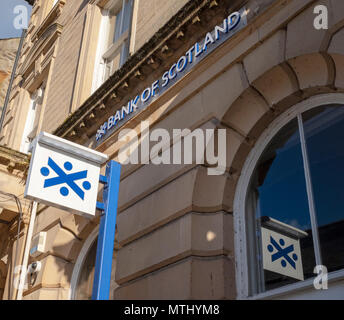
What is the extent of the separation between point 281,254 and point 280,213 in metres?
0.47

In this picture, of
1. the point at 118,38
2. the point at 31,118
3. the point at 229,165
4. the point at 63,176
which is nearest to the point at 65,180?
the point at 63,176

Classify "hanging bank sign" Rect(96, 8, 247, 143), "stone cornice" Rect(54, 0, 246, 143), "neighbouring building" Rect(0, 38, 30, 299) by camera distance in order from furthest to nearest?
"neighbouring building" Rect(0, 38, 30, 299) → "stone cornice" Rect(54, 0, 246, 143) → "hanging bank sign" Rect(96, 8, 247, 143)

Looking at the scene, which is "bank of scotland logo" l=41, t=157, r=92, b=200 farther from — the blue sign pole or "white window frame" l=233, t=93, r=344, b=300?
"white window frame" l=233, t=93, r=344, b=300

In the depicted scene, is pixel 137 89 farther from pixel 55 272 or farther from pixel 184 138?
pixel 55 272

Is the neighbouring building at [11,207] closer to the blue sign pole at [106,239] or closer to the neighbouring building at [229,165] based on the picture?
the neighbouring building at [229,165]

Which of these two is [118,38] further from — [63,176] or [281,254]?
[281,254]

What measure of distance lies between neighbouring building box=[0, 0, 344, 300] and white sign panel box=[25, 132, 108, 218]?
1424 millimetres

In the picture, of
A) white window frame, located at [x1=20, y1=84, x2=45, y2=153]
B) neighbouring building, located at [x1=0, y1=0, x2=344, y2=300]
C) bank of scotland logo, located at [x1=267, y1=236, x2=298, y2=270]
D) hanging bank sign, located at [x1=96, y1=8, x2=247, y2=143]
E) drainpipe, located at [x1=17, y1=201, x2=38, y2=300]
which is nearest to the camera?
bank of scotland logo, located at [x1=267, y1=236, x2=298, y2=270]

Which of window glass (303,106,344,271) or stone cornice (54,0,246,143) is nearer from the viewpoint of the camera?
window glass (303,106,344,271)

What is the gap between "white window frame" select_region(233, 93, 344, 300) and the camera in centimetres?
483

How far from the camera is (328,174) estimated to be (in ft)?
15.9

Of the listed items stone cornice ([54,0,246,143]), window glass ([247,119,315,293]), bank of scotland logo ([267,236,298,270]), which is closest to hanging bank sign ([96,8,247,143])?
stone cornice ([54,0,246,143])
